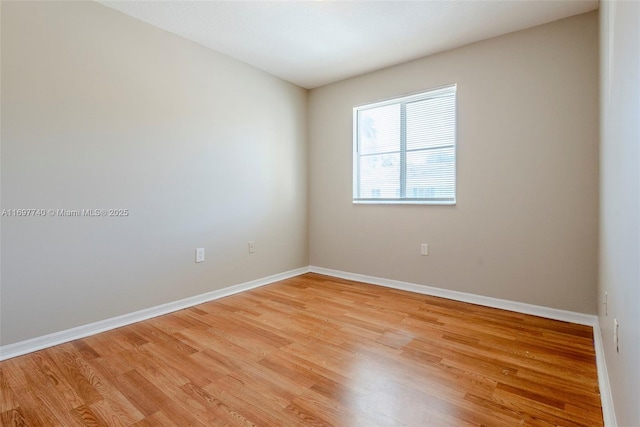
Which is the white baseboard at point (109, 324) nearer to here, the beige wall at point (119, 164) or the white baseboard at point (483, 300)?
the beige wall at point (119, 164)

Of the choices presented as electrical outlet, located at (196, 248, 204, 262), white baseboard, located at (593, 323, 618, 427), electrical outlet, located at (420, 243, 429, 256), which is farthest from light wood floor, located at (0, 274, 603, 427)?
electrical outlet, located at (420, 243, 429, 256)

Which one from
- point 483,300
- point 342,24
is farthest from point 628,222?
point 342,24

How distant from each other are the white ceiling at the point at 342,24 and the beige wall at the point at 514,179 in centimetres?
23

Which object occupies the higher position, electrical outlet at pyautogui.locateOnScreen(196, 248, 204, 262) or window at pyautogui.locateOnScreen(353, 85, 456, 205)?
window at pyautogui.locateOnScreen(353, 85, 456, 205)

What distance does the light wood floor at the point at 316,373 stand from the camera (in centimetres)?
138

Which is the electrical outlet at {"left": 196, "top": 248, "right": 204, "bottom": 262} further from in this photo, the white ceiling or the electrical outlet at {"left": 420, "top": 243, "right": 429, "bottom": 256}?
the electrical outlet at {"left": 420, "top": 243, "right": 429, "bottom": 256}

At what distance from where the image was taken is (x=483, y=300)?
2861mm

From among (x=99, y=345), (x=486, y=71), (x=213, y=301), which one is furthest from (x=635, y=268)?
(x=213, y=301)

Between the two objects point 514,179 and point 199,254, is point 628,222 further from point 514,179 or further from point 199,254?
point 199,254

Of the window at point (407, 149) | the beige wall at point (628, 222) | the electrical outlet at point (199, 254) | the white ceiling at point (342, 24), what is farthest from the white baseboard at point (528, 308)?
the white ceiling at point (342, 24)

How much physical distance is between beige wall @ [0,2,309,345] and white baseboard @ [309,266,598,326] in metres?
1.23

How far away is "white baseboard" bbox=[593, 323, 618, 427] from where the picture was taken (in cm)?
128

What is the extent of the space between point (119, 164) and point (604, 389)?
3.31 m

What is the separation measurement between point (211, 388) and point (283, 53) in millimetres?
2928
